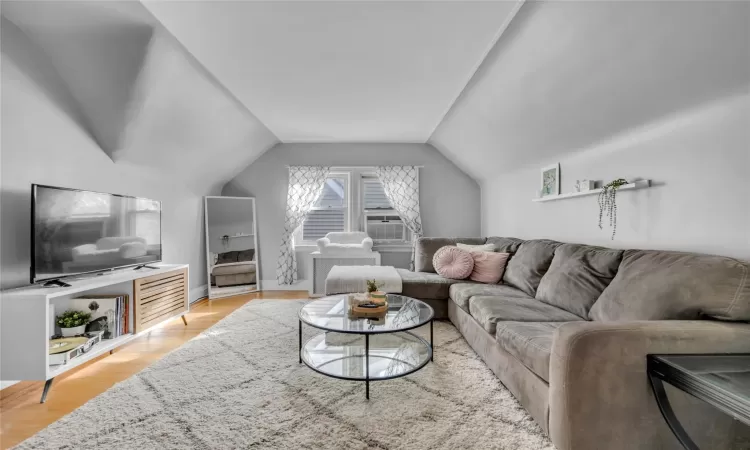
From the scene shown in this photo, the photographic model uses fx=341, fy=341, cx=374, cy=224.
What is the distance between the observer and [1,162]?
2.13m

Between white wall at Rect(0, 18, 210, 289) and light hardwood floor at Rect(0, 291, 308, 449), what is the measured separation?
0.69 m

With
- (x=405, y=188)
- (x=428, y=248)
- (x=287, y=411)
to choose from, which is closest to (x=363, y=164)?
(x=405, y=188)

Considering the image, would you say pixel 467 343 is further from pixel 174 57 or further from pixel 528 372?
pixel 174 57

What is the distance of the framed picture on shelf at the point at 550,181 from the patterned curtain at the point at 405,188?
202 centimetres

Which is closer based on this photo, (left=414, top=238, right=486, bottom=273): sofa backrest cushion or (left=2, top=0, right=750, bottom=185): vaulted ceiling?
(left=2, top=0, right=750, bottom=185): vaulted ceiling

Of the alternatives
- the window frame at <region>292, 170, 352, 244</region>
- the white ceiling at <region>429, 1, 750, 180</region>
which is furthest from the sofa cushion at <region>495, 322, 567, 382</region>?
the window frame at <region>292, 170, 352, 244</region>

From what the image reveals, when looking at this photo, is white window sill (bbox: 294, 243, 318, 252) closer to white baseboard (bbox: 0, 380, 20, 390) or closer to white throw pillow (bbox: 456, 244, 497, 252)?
white throw pillow (bbox: 456, 244, 497, 252)

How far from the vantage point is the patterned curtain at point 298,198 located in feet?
17.1

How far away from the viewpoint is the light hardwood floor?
177cm

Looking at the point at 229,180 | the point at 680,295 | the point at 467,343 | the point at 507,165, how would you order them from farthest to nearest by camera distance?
the point at 229,180
the point at 507,165
the point at 467,343
the point at 680,295

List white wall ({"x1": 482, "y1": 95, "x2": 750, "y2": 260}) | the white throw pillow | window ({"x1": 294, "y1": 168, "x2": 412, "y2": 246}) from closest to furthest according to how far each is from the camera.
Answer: white wall ({"x1": 482, "y1": 95, "x2": 750, "y2": 260}), the white throw pillow, window ({"x1": 294, "y1": 168, "x2": 412, "y2": 246})

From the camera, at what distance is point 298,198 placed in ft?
17.2

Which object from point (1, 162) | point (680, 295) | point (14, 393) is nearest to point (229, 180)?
point (1, 162)

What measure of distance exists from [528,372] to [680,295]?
2.54 feet
